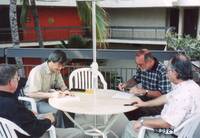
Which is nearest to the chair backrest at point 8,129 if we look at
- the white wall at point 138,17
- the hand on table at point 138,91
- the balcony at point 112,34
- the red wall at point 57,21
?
the hand on table at point 138,91

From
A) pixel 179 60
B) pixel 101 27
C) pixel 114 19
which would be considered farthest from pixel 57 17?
pixel 179 60

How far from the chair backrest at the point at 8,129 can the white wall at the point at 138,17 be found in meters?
21.7

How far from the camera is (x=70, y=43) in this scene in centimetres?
1769

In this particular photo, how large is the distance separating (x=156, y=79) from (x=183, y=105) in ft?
5.07

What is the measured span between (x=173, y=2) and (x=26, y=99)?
19157mm

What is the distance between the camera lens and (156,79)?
4770 millimetres

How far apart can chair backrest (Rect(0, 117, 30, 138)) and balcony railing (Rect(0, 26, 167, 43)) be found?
16773mm

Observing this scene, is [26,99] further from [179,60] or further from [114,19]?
[114,19]

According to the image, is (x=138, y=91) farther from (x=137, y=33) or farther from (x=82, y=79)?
(x=137, y=33)

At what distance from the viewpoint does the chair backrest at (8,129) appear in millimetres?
3129

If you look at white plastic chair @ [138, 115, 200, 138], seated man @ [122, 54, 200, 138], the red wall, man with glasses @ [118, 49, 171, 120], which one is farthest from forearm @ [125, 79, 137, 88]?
the red wall

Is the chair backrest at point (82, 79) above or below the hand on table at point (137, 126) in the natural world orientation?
above

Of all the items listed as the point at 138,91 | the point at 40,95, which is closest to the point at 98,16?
the point at 138,91

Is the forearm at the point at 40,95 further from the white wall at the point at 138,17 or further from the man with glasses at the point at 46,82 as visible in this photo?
the white wall at the point at 138,17
